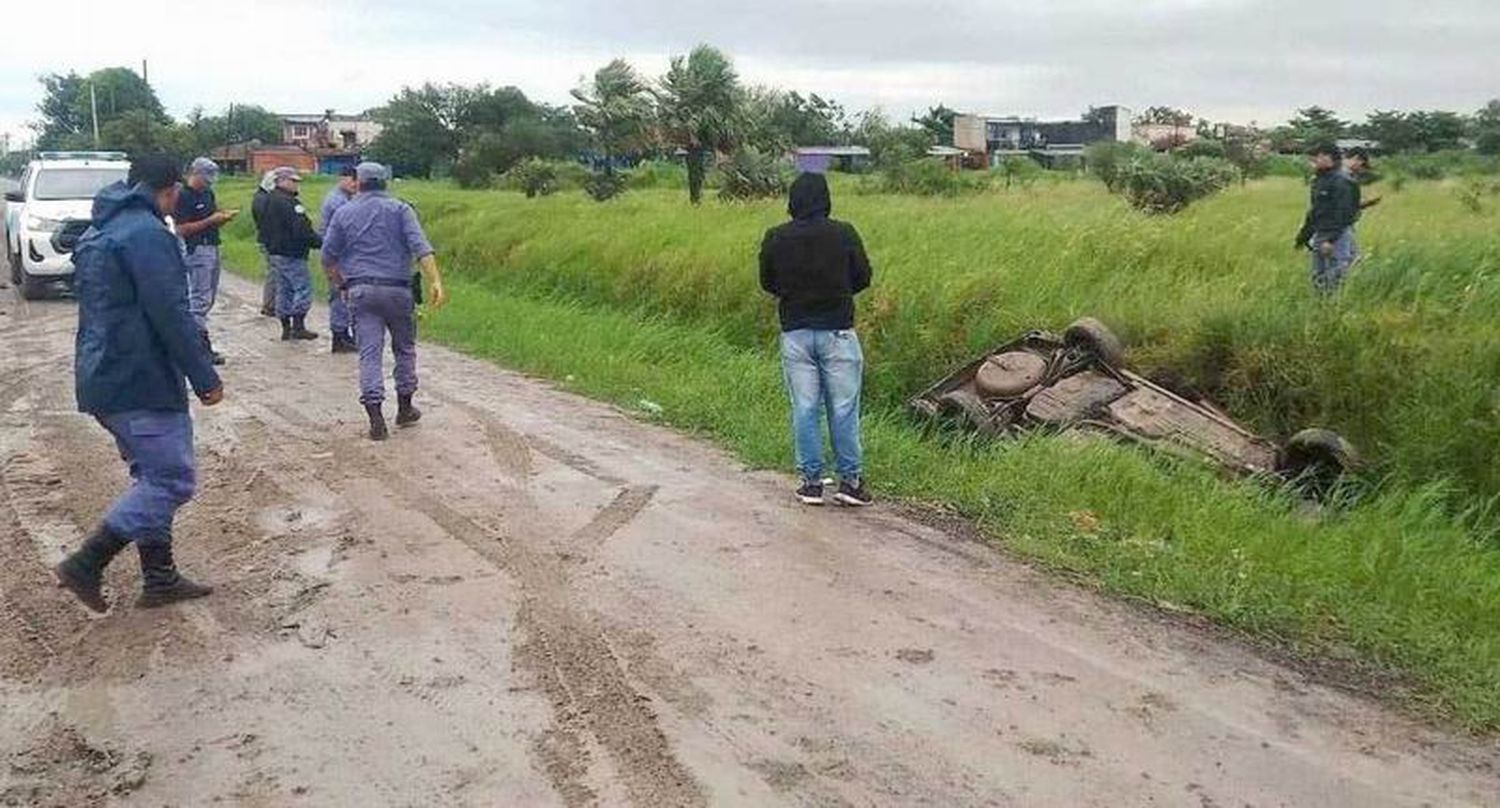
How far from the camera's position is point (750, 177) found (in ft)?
95.1

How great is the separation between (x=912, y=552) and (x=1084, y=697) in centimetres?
182

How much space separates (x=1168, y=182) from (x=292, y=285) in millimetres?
18613

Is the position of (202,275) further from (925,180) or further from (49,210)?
(925,180)

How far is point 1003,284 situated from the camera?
11.3 m

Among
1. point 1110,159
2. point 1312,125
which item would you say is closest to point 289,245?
point 1110,159

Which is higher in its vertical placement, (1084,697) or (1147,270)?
(1147,270)

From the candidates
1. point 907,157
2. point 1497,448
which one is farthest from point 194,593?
point 907,157

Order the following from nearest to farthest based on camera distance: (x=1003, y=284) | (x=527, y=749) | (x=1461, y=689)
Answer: (x=527, y=749) < (x=1461, y=689) < (x=1003, y=284)

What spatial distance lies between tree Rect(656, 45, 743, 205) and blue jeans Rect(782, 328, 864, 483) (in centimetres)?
2429

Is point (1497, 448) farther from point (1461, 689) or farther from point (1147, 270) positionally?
point (1147, 270)

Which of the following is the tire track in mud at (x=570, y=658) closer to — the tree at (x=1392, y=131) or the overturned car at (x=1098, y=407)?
the overturned car at (x=1098, y=407)

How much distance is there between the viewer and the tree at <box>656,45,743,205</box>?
102 feet

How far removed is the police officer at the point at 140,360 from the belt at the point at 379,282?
3.19 meters

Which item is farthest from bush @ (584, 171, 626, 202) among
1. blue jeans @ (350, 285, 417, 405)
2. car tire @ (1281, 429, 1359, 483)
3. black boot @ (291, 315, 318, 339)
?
car tire @ (1281, 429, 1359, 483)
